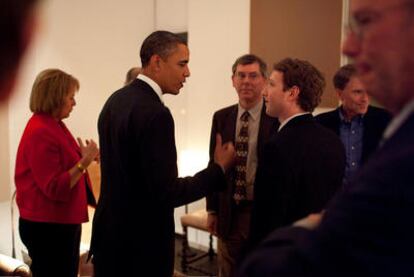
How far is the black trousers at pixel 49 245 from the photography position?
232cm

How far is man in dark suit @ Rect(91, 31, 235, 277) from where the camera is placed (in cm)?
171

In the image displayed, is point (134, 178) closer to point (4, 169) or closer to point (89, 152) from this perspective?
point (89, 152)

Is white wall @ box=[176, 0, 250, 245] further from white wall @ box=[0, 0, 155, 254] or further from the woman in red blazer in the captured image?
the woman in red blazer

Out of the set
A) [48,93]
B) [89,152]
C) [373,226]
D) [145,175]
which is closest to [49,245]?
[89,152]

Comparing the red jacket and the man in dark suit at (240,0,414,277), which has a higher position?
the man in dark suit at (240,0,414,277)

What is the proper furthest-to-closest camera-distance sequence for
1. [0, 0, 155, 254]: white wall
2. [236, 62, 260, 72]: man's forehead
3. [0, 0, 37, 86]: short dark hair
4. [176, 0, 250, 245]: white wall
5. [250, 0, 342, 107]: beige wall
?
[0, 0, 155, 254]: white wall → [176, 0, 250, 245]: white wall → [250, 0, 342, 107]: beige wall → [236, 62, 260, 72]: man's forehead → [0, 0, 37, 86]: short dark hair

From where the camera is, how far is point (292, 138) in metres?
1.66

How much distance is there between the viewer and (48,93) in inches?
90.4

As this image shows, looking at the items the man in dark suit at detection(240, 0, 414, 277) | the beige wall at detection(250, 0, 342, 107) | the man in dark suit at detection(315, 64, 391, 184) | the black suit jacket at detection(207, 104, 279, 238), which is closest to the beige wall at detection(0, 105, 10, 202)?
the black suit jacket at detection(207, 104, 279, 238)

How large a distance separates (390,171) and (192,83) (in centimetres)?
359

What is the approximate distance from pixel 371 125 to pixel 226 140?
2.73ft

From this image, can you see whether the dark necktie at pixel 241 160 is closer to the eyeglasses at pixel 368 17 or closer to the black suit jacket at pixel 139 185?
the black suit jacket at pixel 139 185

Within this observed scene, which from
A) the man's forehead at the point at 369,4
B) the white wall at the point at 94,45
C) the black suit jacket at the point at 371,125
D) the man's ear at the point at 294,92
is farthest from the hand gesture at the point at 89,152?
the man's forehead at the point at 369,4

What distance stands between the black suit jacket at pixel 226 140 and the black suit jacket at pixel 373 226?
5.17 ft
